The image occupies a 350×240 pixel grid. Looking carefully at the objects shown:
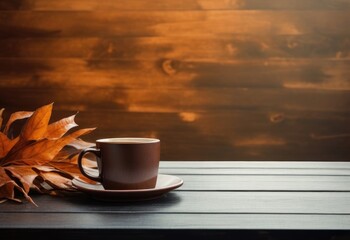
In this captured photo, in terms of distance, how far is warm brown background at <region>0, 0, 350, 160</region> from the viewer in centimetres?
244

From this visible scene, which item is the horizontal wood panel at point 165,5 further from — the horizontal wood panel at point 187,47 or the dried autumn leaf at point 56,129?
the dried autumn leaf at point 56,129

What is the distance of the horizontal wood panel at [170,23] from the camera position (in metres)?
2.44

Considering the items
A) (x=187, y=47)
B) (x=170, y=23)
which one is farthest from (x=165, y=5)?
(x=187, y=47)

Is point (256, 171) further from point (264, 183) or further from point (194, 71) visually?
point (194, 71)

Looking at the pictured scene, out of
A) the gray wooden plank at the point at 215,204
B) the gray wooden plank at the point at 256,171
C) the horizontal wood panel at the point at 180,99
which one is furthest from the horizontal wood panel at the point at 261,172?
the horizontal wood panel at the point at 180,99

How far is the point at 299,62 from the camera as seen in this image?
2.45 metres

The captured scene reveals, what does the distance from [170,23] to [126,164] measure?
187 cm

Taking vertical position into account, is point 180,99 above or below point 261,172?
above

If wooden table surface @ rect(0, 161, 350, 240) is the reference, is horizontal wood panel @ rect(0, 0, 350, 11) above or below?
above

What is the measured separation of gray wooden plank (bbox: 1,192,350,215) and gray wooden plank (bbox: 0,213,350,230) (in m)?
0.02

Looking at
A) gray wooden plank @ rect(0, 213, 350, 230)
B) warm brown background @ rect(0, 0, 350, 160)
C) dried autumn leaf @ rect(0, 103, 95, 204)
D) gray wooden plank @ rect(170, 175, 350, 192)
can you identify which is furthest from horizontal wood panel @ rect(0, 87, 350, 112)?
gray wooden plank @ rect(0, 213, 350, 230)

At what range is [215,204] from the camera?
2.16ft

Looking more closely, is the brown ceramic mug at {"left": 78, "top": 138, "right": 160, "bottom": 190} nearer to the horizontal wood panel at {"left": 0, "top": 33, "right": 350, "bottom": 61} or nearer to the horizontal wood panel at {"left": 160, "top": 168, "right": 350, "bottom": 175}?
the horizontal wood panel at {"left": 160, "top": 168, "right": 350, "bottom": 175}

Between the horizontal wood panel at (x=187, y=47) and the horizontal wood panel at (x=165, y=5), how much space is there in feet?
0.45
